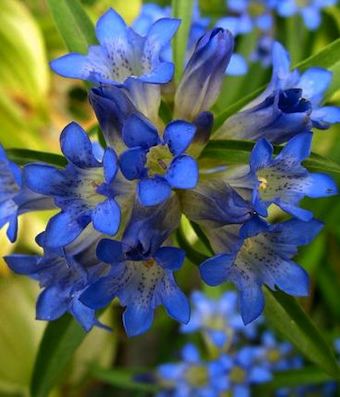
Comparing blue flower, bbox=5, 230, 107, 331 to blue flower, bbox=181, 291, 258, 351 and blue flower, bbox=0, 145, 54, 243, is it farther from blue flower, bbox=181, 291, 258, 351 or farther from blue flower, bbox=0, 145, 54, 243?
blue flower, bbox=181, 291, 258, 351

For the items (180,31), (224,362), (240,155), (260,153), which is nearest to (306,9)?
(180,31)

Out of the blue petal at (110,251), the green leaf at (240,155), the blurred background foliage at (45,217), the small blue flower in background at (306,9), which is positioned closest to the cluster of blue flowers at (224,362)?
the blurred background foliage at (45,217)

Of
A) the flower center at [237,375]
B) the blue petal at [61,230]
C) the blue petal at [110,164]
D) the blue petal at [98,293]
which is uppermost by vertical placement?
the blue petal at [110,164]

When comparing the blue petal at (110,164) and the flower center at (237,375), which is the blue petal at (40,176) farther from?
the flower center at (237,375)

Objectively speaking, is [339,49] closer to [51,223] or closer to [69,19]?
[69,19]

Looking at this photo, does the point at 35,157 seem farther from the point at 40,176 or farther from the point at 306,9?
the point at 306,9

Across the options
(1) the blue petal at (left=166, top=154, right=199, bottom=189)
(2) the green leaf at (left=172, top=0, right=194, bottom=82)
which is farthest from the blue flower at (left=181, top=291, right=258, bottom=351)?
(1) the blue petal at (left=166, top=154, right=199, bottom=189)
